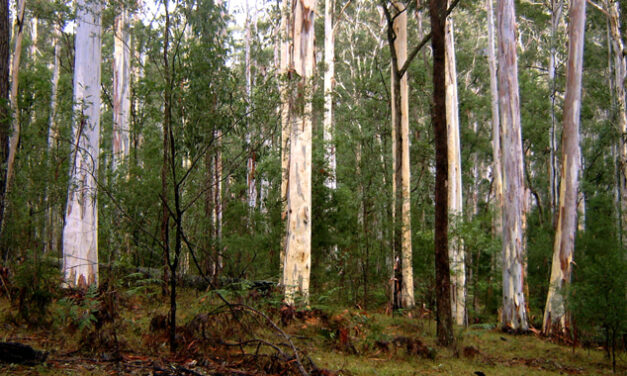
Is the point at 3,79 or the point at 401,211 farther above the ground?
the point at 3,79

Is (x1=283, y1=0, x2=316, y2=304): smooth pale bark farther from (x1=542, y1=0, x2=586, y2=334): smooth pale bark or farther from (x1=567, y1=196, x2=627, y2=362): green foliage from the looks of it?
(x1=542, y1=0, x2=586, y2=334): smooth pale bark

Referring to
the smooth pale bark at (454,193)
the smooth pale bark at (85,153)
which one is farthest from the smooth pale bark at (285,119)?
the smooth pale bark at (454,193)

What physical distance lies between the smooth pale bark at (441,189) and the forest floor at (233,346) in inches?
16.7

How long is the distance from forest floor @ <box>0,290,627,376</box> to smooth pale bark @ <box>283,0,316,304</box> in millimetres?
1318

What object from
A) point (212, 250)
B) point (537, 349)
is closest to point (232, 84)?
point (212, 250)

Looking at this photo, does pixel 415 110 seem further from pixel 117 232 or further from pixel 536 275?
pixel 117 232

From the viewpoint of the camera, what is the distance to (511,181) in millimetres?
11352

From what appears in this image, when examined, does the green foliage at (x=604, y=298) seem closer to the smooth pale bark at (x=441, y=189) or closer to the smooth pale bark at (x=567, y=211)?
the smooth pale bark at (x=567, y=211)

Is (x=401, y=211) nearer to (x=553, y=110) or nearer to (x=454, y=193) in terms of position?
(x=454, y=193)

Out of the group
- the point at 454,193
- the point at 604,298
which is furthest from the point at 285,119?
the point at 604,298

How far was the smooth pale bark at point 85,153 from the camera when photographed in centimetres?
861

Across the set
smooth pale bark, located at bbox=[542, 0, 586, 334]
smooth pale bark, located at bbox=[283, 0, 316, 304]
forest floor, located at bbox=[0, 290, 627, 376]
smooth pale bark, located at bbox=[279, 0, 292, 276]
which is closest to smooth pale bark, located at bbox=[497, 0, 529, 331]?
smooth pale bark, located at bbox=[542, 0, 586, 334]

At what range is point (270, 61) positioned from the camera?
2558cm

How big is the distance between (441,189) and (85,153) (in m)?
5.97
